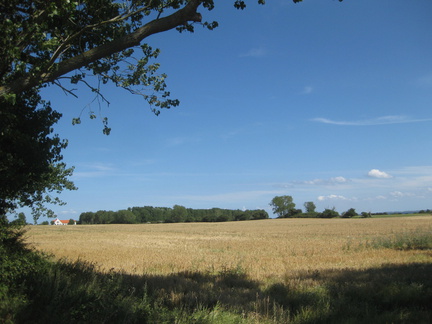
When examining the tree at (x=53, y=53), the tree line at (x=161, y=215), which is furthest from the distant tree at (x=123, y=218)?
the tree at (x=53, y=53)

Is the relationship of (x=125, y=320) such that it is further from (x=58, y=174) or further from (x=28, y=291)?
(x=58, y=174)

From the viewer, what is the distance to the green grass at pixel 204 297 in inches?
225

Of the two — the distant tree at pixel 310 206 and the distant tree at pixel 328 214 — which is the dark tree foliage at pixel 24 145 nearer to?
the distant tree at pixel 328 214

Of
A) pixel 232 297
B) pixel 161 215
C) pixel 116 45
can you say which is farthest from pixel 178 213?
pixel 116 45

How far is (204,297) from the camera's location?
25.7 feet

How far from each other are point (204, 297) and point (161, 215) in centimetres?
14263

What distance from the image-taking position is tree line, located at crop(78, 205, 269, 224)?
126m

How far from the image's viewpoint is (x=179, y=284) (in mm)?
9195

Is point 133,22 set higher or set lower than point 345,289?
higher

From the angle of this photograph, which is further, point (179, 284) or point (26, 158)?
point (26, 158)

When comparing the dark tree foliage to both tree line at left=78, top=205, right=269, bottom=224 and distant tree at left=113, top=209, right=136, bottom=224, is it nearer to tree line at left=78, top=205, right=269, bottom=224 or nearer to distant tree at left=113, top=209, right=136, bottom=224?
tree line at left=78, top=205, right=269, bottom=224

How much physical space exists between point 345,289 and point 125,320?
5.84 m

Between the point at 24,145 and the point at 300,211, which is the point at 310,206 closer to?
the point at 300,211

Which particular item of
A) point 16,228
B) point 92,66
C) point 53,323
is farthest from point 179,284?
point 92,66
